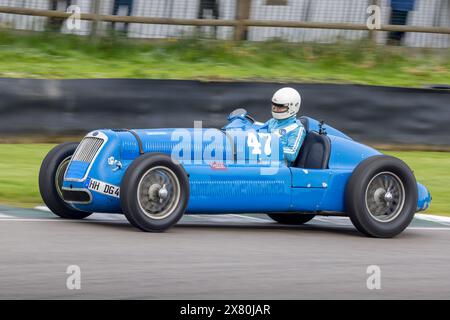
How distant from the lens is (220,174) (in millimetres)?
8570

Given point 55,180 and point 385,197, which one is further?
point 385,197

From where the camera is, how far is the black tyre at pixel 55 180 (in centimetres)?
884

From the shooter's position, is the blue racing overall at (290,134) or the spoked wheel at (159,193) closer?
the spoked wheel at (159,193)

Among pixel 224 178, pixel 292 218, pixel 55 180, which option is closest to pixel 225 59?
pixel 292 218

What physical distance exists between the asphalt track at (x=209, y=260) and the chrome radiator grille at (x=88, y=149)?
54 centimetres

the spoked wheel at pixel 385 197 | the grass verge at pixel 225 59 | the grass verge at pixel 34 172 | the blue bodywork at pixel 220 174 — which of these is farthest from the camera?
the grass verge at pixel 225 59

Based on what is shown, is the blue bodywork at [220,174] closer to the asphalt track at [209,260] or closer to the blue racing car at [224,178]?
the blue racing car at [224,178]

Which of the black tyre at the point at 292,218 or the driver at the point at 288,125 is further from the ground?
the driver at the point at 288,125

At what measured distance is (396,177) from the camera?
356 inches

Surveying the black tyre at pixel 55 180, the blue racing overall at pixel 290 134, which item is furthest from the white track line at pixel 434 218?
the black tyre at pixel 55 180

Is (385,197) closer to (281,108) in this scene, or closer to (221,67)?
(281,108)

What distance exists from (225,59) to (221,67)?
0.47 m

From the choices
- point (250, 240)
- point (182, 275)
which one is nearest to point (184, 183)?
point (250, 240)
